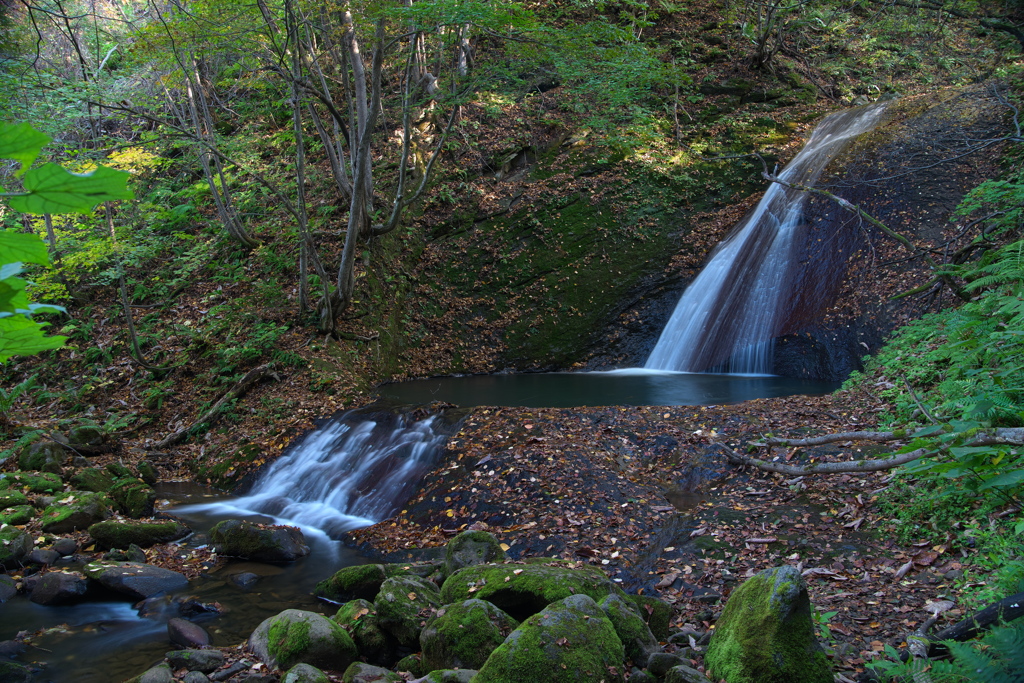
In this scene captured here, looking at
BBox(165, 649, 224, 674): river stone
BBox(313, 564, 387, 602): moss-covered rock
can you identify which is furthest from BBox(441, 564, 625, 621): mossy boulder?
BBox(165, 649, 224, 674): river stone

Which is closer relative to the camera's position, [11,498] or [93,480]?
[11,498]

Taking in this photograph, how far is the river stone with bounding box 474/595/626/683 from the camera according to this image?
3.34 metres

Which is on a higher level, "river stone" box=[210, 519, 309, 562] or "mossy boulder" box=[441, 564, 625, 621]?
Result: "mossy boulder" box=[441, 564, 625, 621]

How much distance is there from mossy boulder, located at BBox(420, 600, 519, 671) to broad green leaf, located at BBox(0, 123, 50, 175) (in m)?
3.75

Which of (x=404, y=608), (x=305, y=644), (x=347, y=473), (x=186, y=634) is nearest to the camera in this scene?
(x=305, y=644)

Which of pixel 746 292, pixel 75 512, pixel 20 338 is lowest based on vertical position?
pixel 75 512

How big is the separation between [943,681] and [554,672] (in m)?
1.80

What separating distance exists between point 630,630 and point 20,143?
3.99 m

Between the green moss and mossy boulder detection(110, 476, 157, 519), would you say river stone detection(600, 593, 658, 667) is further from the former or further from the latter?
mossy boulder detection(110, 476, 157, 519)

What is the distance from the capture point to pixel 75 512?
703 cm

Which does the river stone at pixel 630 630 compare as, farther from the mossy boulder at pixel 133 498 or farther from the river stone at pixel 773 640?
the mossy boulder at pixel 133 498

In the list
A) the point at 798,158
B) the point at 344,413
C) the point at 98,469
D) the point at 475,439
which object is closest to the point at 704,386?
the point at 475,439

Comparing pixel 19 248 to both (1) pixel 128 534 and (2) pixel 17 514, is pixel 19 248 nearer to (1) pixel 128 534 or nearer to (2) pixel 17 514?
(1) pixel 128 534

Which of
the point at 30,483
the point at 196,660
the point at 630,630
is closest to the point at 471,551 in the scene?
the point at 630,630
